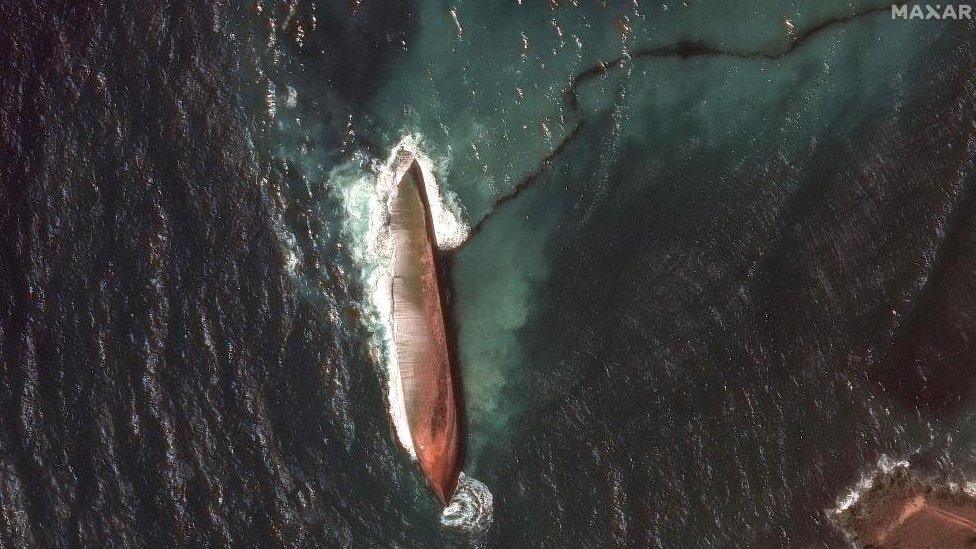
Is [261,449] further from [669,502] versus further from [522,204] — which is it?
[669,502]

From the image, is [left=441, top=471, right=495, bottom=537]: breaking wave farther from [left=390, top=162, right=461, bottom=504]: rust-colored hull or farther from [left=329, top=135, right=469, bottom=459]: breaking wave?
[left=329, top=135, right=469, bottom=459]: breaking wave

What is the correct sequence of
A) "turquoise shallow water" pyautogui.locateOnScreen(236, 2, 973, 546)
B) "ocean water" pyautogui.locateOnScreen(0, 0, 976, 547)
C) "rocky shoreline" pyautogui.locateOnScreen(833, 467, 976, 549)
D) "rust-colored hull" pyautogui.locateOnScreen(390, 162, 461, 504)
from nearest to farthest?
"ocean water" pyautogui.locateOnScreen(0, 0, 976, 547)
"rust-colored hull" pyautogui.locateOnScreen(390, 162, 461, 504)
"turquoise shallow water" pyautogui.locateOnScreen(236, 2, 973, 546)
"rocky shoreline" pyautogui.locateOnScreen(833, 467, 976, 549)

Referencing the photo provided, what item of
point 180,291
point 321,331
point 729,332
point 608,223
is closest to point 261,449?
point 321,331

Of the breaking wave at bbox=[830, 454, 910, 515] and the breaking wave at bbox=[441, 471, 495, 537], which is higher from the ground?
the breaking wave at bbox=[441, 471, 495, 537]

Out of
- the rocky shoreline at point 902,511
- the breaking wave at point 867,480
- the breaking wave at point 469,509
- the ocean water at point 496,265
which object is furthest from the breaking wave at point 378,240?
the rocky shoreline at point 902,511

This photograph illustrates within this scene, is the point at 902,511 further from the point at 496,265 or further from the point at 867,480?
the point at 496,265

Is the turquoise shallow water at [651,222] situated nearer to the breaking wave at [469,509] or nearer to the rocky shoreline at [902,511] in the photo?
the breaking wave at [469,509]

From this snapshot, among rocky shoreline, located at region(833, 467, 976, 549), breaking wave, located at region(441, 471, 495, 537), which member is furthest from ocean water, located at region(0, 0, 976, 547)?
rocky shoreline, located at region(833, 467, 976, 549)
